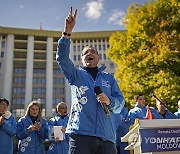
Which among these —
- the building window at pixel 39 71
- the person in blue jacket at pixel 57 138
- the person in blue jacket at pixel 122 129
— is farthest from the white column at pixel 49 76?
the person in blue jacket at pixel 57 138

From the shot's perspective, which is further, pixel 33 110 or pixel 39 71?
pixel 39 71

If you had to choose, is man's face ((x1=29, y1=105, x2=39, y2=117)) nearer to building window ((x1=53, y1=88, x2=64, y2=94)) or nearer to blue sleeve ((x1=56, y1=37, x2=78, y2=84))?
blue sleeve ((x1=56, y1=37, x2=78, y2=84))

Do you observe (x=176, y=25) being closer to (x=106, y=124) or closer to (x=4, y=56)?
(x=106, y=124)

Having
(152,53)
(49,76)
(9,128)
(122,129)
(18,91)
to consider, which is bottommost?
(122,129)

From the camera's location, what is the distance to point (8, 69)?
5359 cm

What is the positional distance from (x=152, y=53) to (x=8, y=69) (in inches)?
1842

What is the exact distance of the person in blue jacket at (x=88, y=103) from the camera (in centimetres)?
247

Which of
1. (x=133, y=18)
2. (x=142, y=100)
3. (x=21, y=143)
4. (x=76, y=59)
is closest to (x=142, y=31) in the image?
(x=133, y=18)

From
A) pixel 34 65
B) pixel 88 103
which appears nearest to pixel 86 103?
pixel 88 103

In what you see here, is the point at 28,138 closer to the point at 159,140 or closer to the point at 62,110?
the point at 62,110

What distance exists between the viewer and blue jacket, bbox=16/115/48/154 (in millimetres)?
5348

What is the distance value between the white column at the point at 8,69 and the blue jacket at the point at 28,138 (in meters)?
A: 48.3

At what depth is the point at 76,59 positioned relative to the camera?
187ft

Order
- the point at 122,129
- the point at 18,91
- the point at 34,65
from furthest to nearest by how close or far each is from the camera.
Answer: the point at 34,65 → the point at 18,91 → the point at 122,129
